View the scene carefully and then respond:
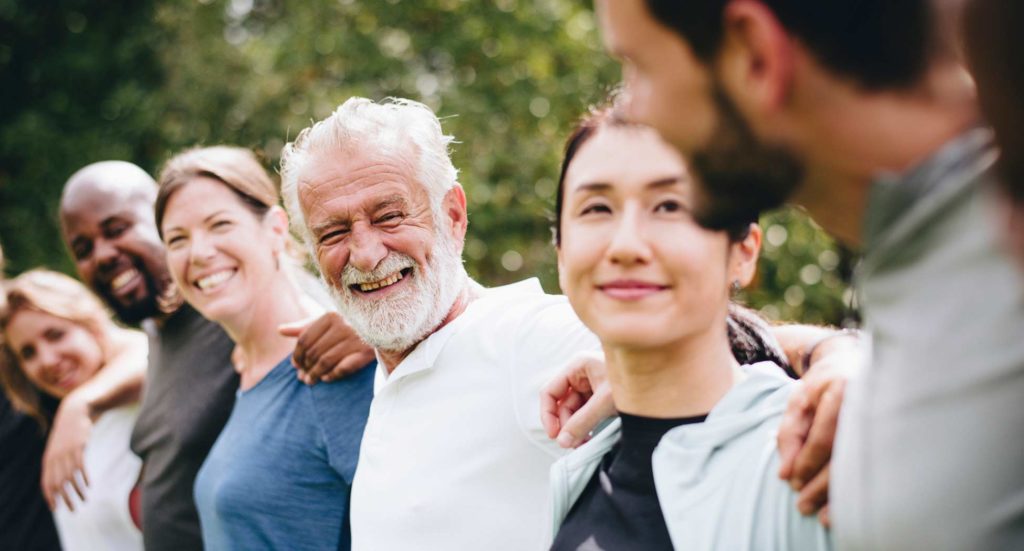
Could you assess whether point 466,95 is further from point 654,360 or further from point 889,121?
point 889,121

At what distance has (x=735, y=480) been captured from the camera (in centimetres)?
153

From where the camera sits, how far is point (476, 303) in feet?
8.56

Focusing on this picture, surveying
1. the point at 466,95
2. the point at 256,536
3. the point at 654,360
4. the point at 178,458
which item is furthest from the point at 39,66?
the point at 654,360

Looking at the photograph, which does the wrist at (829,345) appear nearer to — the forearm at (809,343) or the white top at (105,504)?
the forearm at (809,343)

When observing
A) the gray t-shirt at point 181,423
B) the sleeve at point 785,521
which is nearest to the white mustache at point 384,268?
the gray t-shirt at point 181,423

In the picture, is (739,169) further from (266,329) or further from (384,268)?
(266,329)

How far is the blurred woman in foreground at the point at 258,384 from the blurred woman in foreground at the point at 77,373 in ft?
3.05

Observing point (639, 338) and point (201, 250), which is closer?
point (639, 338)

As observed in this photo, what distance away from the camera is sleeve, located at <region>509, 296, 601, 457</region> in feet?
7.30

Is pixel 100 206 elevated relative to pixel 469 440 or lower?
elevated

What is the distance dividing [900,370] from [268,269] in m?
2.70

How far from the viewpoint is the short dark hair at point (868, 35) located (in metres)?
0.99

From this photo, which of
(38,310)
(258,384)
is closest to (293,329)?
(258,384)

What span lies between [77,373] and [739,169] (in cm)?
392
